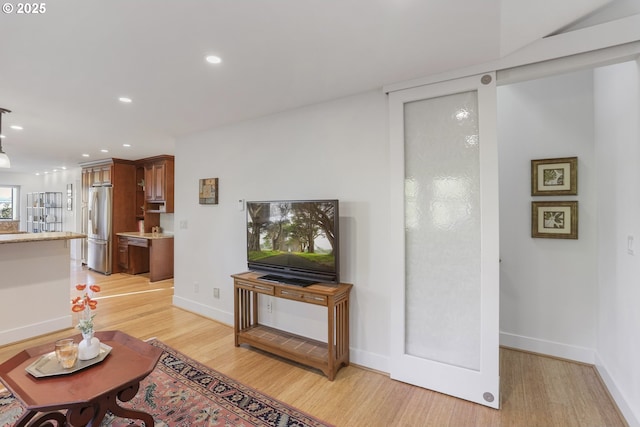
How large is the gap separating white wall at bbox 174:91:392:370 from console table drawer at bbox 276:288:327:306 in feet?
1.25

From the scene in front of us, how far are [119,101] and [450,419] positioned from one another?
3.83 meters

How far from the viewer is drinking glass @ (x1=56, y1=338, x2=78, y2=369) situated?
175 cm

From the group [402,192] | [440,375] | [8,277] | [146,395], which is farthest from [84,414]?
[8,277]

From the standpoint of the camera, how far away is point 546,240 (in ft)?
9.48

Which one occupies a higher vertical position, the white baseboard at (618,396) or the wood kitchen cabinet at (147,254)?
the wood kitchen cabinet at (147,254)

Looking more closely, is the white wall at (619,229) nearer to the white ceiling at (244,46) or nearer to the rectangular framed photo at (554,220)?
the rectangular framed photo at (554,220)

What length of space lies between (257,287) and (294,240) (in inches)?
23.2

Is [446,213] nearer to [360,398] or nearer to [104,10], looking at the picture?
[360,398]

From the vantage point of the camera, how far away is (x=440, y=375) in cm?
231

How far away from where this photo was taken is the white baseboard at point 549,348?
8.84 ft

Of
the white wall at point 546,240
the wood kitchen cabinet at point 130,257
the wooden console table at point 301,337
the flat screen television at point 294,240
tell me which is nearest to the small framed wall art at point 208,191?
the flat screen television at point 294,240

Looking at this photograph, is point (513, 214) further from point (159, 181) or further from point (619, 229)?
point (159, 181)

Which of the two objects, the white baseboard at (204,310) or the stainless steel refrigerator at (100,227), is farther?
the stainless steel refrigerator at (100,227)

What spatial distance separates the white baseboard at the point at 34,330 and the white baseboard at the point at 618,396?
522 centimetres
